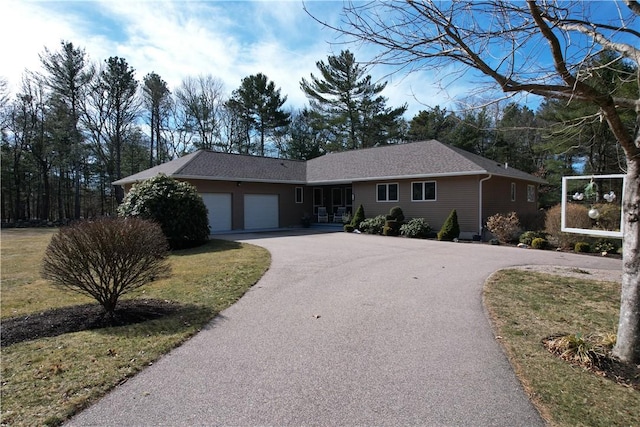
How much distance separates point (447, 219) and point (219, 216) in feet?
36.9

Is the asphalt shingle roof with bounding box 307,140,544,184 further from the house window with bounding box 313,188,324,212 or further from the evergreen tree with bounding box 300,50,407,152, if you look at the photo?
the evergreen tree with bounding box 300,50,407,152

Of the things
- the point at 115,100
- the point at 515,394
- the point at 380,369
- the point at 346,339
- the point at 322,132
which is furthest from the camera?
the point at 322,132

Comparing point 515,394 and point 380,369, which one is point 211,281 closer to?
point 380,369

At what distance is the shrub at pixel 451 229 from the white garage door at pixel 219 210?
1073cm

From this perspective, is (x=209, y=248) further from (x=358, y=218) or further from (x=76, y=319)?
(x=358, y=218)

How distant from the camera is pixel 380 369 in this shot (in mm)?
3479

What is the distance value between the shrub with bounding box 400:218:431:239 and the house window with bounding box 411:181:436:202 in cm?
130

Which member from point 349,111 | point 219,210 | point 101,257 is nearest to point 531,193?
point 349,111

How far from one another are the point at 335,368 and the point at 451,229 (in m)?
12.8

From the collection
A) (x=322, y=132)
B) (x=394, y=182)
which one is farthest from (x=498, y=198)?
(x=322, y=132)

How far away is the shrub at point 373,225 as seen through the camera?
17.6 m

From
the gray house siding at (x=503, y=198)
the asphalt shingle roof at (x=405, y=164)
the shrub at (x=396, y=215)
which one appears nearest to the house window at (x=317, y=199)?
the asphalt shingle roof at (x=405, y=164)

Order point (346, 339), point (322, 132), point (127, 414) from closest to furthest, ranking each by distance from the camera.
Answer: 1. point (127, 414)
2. point (346, 339)
3. point (322, 132)

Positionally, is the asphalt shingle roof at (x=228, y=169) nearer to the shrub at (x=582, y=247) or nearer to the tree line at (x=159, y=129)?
the tree line at (x=159, y=129)
